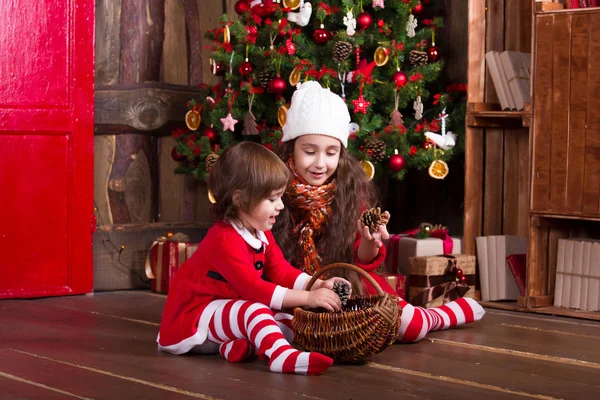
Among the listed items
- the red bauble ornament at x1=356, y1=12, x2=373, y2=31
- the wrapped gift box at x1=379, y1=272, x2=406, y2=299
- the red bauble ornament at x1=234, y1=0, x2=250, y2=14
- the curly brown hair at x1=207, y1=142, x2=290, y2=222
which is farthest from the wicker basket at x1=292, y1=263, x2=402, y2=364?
the red bauble ornament at x1=234, y1=0, x2=250, y2=14

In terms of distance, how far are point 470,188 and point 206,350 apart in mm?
1620

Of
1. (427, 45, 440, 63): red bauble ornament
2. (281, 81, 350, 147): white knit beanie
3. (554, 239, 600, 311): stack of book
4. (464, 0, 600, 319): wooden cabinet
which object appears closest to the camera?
(281, 81, 350, 147): white knit beanie

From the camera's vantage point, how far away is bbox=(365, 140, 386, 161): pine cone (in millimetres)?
3785

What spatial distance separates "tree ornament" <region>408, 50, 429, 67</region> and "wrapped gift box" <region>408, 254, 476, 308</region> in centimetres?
86

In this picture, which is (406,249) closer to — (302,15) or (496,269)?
(496,269)

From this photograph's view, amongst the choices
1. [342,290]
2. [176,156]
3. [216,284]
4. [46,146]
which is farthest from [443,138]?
[46,146]

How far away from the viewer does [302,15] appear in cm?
393

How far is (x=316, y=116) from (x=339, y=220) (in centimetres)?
38

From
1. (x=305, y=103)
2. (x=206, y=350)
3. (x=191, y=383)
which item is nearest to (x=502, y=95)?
(x=305, y=103)

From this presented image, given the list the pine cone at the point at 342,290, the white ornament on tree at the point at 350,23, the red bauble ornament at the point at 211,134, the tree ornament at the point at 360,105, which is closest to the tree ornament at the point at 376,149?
the tree ornament at the point at 360,105

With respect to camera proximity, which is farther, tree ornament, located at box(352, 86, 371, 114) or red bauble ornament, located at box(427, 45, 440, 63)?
red bauble ornament, located at box(427, 45, 440, 63)

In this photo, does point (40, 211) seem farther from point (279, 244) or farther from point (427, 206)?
point (427, 206)

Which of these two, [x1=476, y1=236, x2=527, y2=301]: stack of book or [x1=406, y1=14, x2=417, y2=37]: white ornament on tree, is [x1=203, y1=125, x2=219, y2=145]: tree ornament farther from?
[x1=476, y1=236, x2=527, y2=301]: stack of book

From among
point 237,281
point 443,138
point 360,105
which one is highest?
point 360,105
